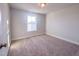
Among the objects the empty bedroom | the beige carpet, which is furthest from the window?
the beige carpet

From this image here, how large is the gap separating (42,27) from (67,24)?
275 centimetres

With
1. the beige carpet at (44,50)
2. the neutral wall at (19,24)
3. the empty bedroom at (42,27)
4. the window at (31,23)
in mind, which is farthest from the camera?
the window at (31,23)

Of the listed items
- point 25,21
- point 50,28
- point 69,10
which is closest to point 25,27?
point 25,21

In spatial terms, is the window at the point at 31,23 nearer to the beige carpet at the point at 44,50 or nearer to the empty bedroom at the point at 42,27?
the empty bedroom at the point at 42,27

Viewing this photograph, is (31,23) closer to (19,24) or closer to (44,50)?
(19,24)

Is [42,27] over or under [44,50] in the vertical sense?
over

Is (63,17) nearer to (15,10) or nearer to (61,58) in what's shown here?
(15,10)

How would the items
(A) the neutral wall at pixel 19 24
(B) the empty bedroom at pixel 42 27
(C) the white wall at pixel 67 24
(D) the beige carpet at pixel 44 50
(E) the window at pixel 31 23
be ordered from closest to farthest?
1. (D) the beige carpet at pixel 44 50
2. (B) the empty bedroom at pixel 42 27
3. (C) the white wall at pixel 67 24
4. (A) the neutral wall at pixel 19 24
5. (E) the window at pixel 31 23

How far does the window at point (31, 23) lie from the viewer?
5852 millimetres

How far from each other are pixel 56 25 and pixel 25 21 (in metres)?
2.14

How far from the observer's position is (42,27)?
23.0ft

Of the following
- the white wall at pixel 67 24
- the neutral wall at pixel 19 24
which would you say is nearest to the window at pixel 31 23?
the neutral wall at pixel 19 24

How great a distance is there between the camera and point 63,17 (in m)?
4.89

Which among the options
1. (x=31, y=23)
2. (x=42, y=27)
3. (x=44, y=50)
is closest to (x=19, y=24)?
(x=31, y=23)
